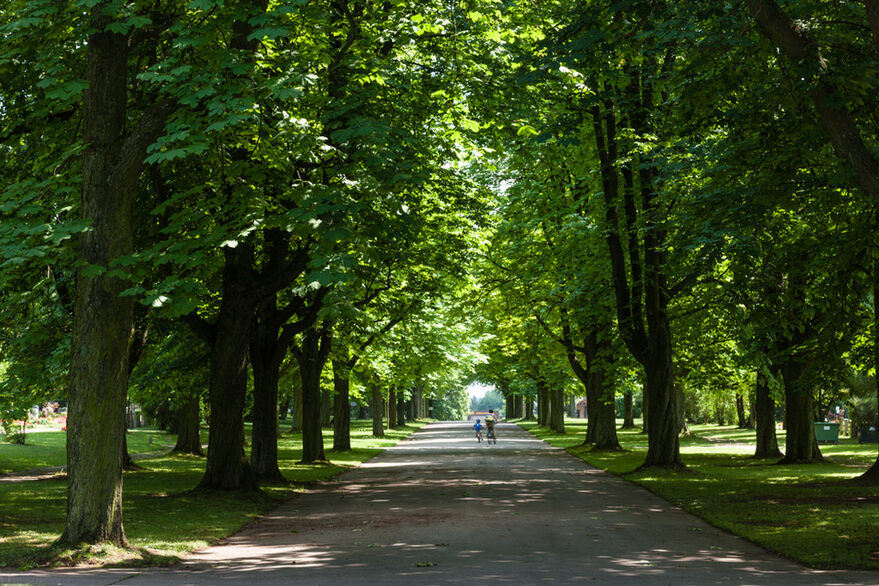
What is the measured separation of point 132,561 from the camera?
11055mm

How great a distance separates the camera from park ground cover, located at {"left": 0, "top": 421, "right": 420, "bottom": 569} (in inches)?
440

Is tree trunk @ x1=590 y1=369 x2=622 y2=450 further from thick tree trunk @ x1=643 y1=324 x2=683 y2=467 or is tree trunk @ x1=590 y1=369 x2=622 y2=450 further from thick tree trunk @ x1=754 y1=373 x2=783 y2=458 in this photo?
thick tree trunk @ x1=643 y1=324 x2=683 y2=467

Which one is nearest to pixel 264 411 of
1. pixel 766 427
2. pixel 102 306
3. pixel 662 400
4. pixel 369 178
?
pixel 662 400

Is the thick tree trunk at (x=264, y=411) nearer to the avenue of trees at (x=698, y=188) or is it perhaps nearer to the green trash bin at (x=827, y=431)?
the avenue of trees at (x=698, y=188)

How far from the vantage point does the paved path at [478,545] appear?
996cm

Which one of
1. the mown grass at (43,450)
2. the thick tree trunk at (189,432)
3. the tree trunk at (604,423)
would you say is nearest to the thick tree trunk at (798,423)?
the tree trunk at (604,423)

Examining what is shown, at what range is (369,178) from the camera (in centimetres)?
1261

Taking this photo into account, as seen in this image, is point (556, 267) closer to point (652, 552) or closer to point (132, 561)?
point (652, 552)

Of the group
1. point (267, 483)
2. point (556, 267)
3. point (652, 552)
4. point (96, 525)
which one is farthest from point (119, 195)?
point (556, 267)

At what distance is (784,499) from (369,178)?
432 inches

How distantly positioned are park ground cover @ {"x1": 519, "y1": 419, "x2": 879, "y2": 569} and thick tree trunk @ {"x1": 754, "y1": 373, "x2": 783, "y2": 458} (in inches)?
25.2

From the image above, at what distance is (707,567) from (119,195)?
885 centimetres

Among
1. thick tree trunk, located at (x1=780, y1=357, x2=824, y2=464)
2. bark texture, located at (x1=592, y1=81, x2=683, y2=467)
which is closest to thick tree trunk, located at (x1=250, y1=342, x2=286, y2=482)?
bark texture, located at (x1=592, y1=81, x2=683, y2=467)

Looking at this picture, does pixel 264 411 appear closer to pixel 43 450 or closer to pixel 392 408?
pixel 43 450
